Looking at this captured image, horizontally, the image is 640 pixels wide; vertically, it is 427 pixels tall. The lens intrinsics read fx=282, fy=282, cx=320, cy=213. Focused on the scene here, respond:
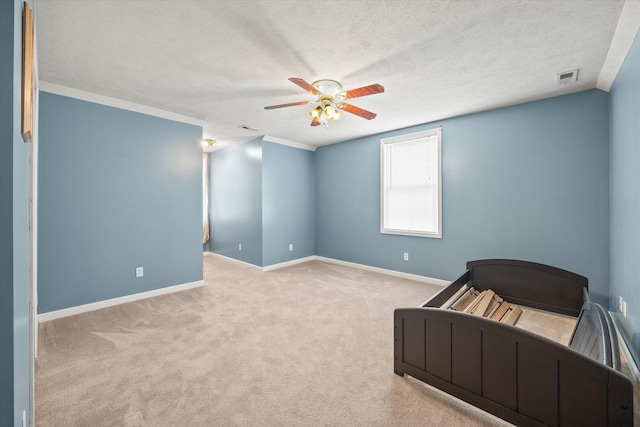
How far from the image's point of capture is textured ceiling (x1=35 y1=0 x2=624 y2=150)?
6.14 feet

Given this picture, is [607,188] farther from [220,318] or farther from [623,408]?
[220,318]

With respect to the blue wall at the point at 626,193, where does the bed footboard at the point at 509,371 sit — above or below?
below

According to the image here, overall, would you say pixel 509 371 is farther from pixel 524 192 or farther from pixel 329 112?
pixel 524 192

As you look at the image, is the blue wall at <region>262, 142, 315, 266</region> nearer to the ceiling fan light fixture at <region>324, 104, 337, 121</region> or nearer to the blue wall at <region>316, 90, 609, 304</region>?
the blue wall at <region>316, 90, 609, 304</region>

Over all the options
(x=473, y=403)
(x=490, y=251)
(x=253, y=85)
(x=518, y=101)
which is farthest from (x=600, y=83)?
(x=253, y=85)

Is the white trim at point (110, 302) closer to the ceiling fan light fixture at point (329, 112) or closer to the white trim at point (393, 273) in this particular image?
the white trim at point (393, 273)

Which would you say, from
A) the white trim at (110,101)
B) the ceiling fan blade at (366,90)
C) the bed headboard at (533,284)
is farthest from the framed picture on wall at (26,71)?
the bed headboard at (533,284)

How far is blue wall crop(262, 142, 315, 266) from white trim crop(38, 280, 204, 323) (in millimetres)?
1494

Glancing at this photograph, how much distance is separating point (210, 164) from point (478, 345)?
6321mm

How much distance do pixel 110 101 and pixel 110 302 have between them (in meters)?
2.43

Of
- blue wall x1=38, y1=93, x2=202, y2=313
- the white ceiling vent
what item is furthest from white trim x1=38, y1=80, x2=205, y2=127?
the white ceiling vent

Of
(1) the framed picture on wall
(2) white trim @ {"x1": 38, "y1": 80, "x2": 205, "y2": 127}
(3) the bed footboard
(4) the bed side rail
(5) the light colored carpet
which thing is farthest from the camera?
(2) white trim @ {"x1": 38, "y1": 80, "x2": 205, "y2": 127}

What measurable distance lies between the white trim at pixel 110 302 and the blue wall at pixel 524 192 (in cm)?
321

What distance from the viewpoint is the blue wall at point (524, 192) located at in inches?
122
